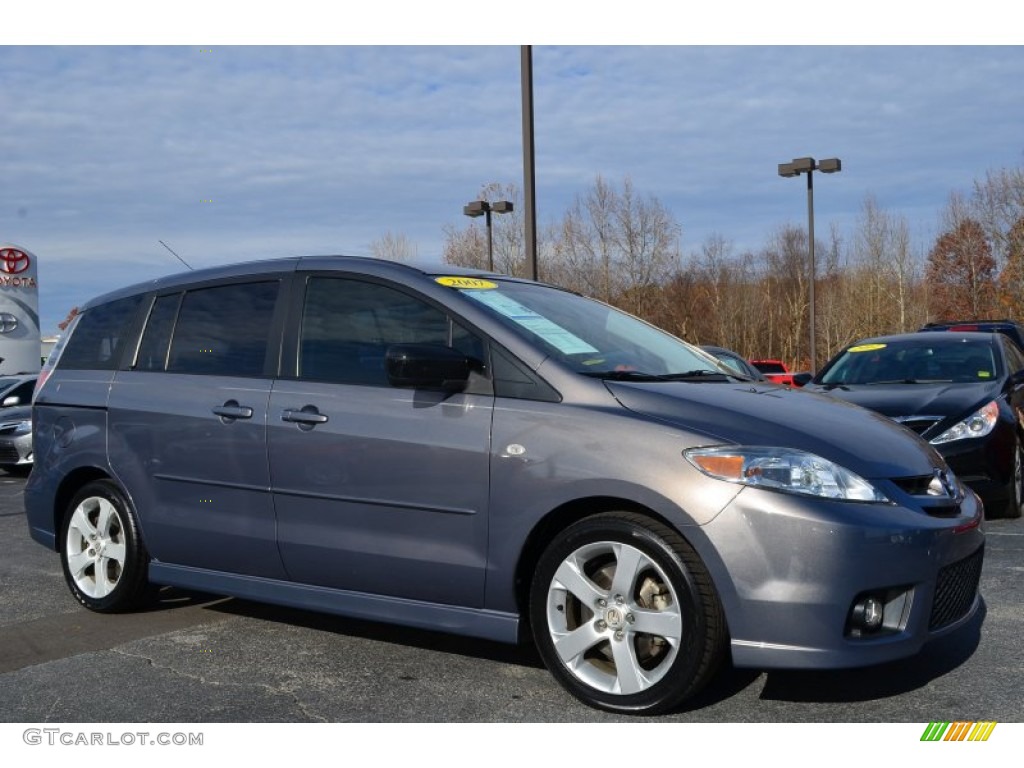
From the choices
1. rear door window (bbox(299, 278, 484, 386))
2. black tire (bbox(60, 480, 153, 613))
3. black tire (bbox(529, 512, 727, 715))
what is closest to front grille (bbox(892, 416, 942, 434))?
rear door window (bbox(299, 278, 484, 386))

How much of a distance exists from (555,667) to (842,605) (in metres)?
1.04

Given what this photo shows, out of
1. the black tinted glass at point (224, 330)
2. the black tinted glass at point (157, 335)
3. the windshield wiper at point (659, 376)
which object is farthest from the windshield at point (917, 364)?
the black tinted glass at point (157, 335)

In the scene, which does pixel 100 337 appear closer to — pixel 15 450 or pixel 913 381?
pixel 913 381

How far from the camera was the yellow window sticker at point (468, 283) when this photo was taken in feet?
15.2

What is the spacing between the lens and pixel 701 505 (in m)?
3.65

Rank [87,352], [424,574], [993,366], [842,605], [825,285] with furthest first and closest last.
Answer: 1. [825,285]
2. [993,366]
3. [87,352]
4. [424,574]
5. [842,605]

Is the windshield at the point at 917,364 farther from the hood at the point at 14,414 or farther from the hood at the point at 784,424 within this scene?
the hood at the point at 14,414

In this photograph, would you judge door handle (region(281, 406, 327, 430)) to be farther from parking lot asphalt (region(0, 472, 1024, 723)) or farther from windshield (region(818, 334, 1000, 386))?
windshield (region(818, 334, 1000, 386))

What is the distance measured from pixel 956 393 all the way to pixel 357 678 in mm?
5415

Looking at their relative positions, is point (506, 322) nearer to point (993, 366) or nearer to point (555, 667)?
point (555, 667)

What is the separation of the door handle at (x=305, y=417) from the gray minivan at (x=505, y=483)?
0.01 m

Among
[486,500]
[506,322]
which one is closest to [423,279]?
[506,322]

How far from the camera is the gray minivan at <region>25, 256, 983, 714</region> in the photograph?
3633 mm

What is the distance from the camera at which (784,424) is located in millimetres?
3863
